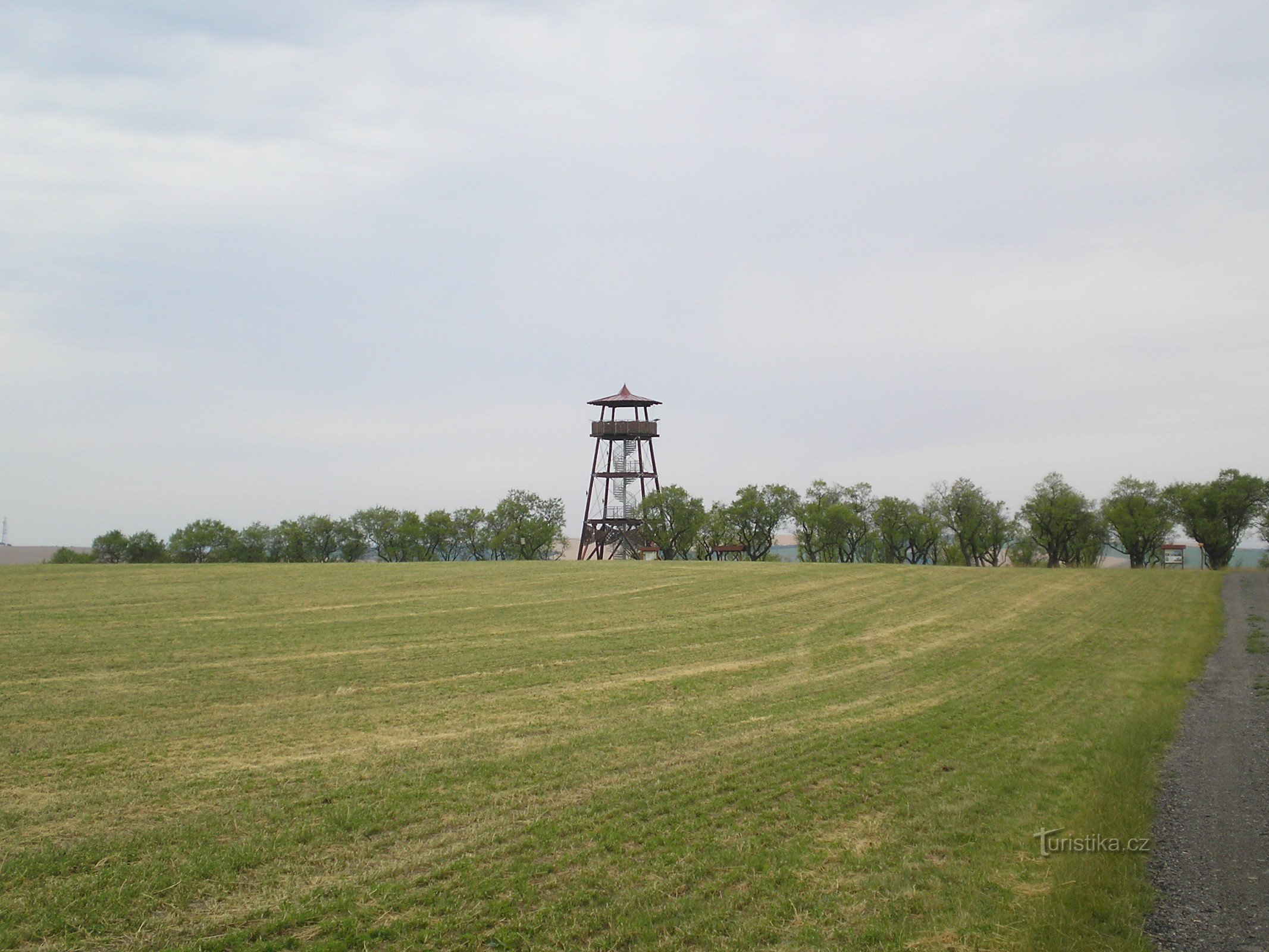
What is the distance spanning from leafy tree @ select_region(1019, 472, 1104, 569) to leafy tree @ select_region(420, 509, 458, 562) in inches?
2781

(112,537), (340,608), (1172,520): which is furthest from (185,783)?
(112,537)

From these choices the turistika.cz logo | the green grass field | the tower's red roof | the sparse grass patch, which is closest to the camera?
the green grass field

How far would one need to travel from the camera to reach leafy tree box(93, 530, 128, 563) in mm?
98812

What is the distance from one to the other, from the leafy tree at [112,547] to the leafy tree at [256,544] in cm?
1228

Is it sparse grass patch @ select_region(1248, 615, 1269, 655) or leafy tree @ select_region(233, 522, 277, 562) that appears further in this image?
leafy tree @ select_region(233, 522, 277, 562)

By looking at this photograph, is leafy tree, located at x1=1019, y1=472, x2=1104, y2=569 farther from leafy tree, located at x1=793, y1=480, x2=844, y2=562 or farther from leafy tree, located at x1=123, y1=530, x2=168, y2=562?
leafy tree, located at x1=123, y1=530, x2=168, y2=562

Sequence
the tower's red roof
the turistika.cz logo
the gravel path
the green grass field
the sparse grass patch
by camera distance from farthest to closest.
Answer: the tower's red roof < the sparse grass patch < the turistika.cz logo < the green grass field < the gravel path

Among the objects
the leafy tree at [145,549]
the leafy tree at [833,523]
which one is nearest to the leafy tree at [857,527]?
the leafy tree at [833,523]

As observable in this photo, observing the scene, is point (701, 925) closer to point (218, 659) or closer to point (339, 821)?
point (339, 821)

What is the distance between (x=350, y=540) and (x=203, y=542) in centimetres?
1736

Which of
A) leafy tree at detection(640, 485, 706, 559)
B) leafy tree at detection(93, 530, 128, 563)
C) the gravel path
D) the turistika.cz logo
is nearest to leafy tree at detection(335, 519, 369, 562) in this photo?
leafy tree at detection(93, 530, 128, 563)

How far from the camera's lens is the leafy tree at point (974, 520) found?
95.9 meters

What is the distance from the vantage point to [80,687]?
17.1 metres

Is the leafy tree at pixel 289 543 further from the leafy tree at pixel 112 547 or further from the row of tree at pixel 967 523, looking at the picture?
the row of tree at pixel 967 523
